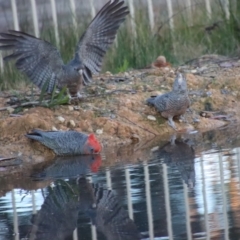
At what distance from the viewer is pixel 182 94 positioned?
8.31 m

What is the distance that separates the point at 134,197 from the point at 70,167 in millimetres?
1398

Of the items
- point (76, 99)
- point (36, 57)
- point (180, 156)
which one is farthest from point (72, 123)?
point (180, 156)

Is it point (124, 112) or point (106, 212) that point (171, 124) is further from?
point (106, 212)

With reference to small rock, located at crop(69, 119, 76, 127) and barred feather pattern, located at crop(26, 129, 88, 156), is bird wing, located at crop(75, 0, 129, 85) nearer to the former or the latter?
small rock, located at crop(69, 119, 76, 127)

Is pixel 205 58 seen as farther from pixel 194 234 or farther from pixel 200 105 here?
pixel 194 234

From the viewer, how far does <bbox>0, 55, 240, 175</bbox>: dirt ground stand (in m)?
7.99

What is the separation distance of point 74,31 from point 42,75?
9.22 ft

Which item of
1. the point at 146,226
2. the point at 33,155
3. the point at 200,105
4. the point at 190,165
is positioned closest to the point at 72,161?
the point at 33,155

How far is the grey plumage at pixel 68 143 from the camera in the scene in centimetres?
761

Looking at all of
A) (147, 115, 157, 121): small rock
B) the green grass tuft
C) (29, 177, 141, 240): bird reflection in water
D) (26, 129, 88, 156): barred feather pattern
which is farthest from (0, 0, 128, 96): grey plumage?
(29, 177, 141, 240): bird reflection in water

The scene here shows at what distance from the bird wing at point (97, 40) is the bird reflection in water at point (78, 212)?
7.24 feet

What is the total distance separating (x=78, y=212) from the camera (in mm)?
5645

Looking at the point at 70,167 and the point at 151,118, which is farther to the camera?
the point at 151,118

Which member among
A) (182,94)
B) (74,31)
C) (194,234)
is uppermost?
(74,31)
